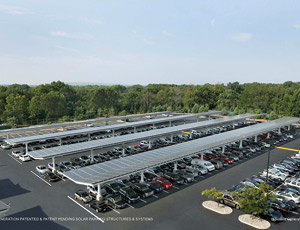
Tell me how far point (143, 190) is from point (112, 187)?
3296mm

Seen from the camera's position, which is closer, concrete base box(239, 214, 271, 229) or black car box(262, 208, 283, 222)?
concrete base box(239, 214, 271, 229)

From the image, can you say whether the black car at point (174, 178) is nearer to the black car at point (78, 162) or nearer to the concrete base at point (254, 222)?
→ the concrete base at point (254, 222)

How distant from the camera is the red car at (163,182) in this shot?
22.2 meters

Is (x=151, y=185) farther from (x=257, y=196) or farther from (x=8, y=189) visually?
(x=8, y=189)

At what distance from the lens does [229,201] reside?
19.3 metres

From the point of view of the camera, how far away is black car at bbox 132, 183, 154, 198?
20600mm

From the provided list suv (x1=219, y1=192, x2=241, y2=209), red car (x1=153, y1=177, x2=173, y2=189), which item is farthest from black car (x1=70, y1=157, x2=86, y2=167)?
suv (x1=219, y1=192, x2=241, y2=209)

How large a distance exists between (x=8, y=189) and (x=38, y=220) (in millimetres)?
7726

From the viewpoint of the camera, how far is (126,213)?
58.9 feet

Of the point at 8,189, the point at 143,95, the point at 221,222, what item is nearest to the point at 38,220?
the point at 8,189

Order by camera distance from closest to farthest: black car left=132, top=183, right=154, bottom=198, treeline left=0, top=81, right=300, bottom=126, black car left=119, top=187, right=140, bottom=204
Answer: black car left=119, top=187, right=140, bottom=204 < black car left=132, top=183, right=154, bottom=198 < treeline left=0, top=81, right=300, bottom=126

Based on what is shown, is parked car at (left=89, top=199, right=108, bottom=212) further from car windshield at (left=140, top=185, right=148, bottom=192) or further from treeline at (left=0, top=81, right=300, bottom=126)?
treeline at (left=0, top=81, right=300, bottom=126)

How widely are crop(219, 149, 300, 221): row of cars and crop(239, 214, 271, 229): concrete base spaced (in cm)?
72

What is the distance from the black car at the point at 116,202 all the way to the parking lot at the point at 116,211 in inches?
18.9
